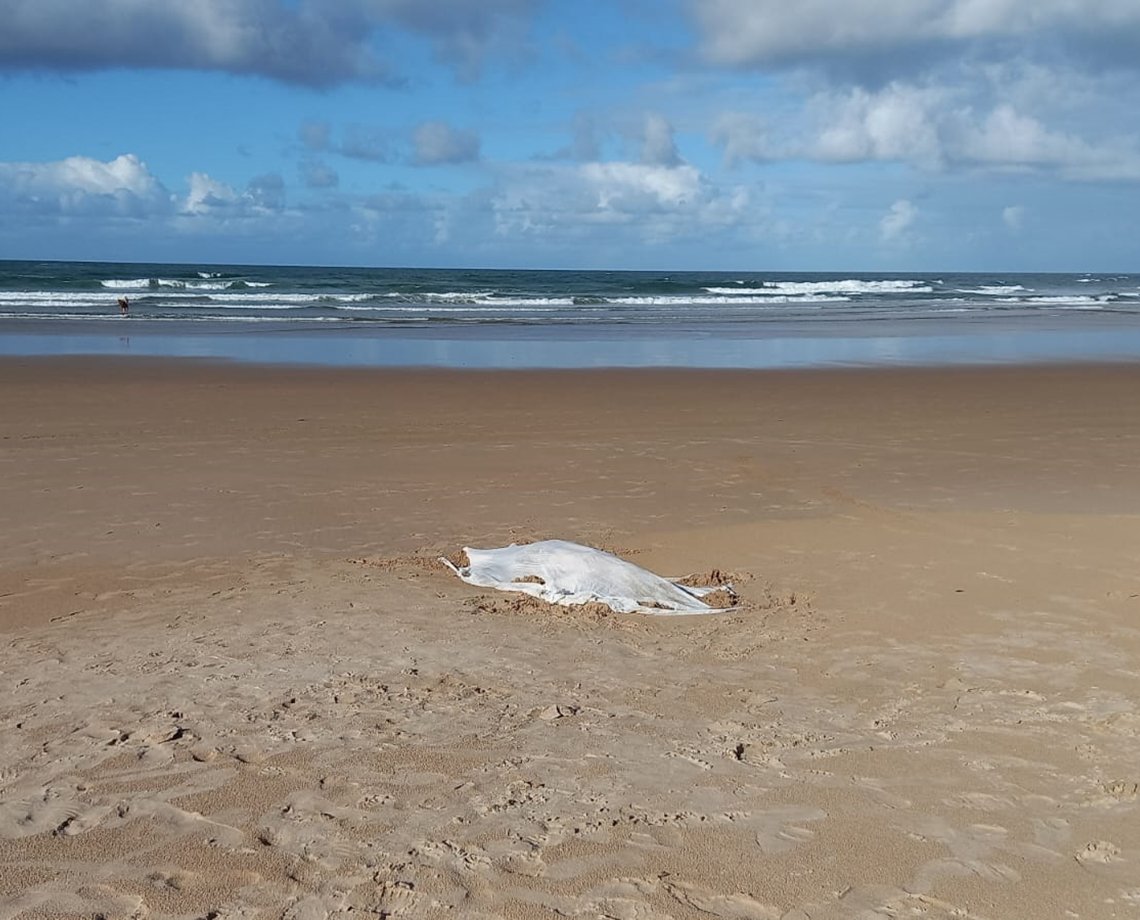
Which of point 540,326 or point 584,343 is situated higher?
point 540,326

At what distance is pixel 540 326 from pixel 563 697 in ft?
87.2

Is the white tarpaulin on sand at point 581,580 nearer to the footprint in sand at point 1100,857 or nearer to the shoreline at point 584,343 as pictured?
the footprint in sand at point 1100,857

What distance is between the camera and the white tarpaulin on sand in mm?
5801

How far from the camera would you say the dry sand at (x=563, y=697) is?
302 cm

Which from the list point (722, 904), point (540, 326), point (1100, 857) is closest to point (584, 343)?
point (540, 326)

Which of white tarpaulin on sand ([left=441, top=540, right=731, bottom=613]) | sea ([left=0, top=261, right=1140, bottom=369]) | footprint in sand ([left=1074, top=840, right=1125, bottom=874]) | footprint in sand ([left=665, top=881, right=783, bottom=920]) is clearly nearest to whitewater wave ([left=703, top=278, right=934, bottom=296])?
sea ([left=0, top=261, right=1140, bottom=369])

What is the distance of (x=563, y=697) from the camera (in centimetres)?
443

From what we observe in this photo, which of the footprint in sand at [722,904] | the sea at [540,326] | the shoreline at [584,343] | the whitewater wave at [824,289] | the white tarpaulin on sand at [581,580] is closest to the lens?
the footprint in sand at [722,904]

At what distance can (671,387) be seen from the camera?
53.3 ft

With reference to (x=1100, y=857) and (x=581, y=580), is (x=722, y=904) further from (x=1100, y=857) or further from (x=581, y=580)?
(x=581, y=580)

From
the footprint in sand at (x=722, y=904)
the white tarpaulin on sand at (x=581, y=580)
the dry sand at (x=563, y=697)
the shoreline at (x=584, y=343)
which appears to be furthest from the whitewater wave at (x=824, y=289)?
the footprint in sand at (x=722, y=904)

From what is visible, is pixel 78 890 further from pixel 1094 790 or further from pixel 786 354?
pixel 786 354

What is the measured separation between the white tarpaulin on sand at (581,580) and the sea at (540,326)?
42.1 ft

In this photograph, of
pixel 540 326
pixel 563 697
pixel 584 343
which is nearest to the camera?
pixel 563 697
